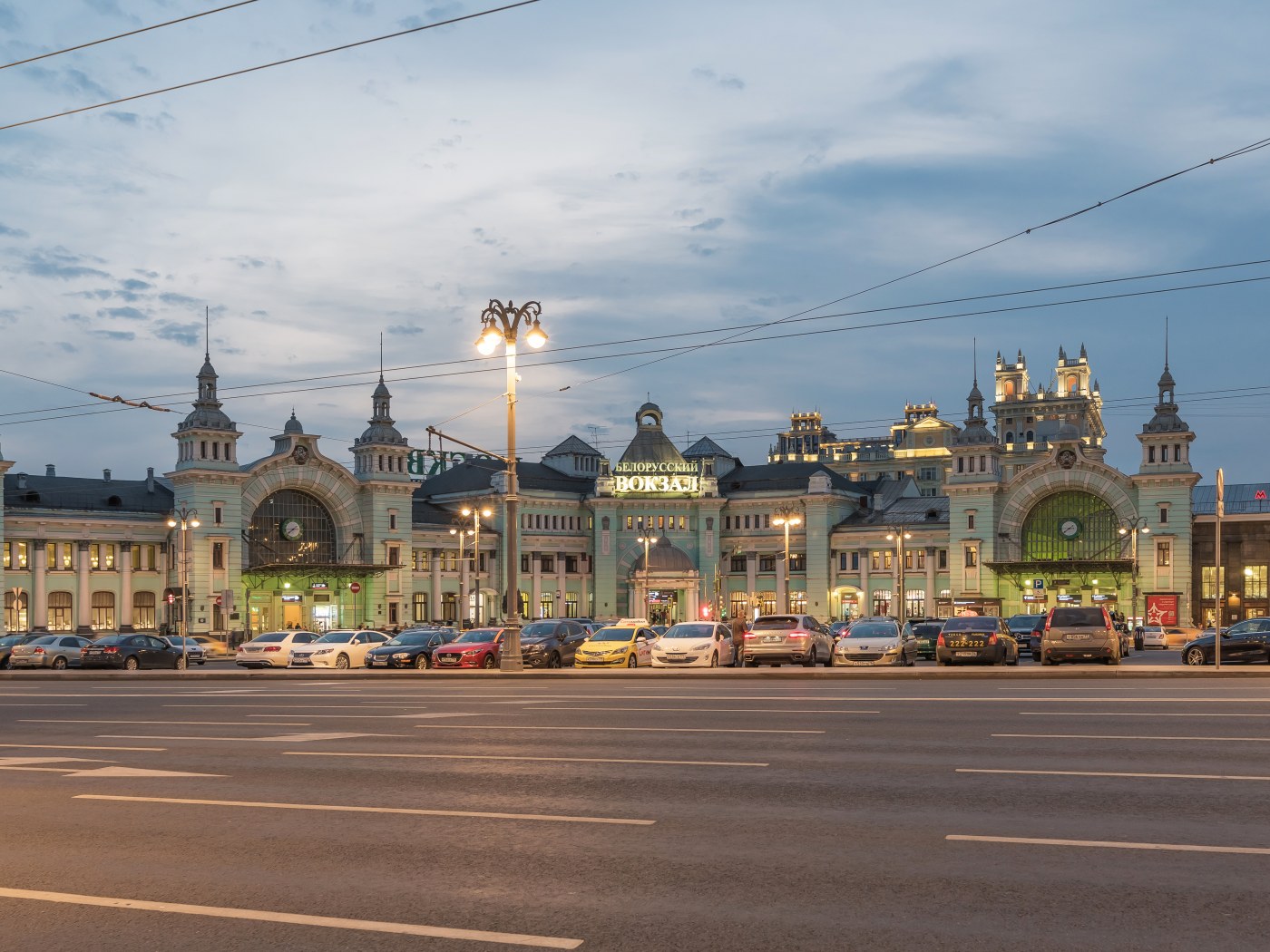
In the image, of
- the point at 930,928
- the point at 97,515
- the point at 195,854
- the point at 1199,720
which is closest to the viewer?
the point at 930,928

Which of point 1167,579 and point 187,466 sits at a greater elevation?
point 187,466

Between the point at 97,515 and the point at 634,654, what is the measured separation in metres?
58.4

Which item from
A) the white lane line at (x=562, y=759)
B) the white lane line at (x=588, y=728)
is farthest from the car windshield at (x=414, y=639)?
the white lane line at (x=562, y=759)

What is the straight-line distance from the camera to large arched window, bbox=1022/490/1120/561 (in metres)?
97.9

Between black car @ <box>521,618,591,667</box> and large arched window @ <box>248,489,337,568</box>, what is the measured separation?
51.7 metres

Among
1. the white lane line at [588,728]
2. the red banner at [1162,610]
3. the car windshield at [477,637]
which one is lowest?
the red banner at [1162,610]

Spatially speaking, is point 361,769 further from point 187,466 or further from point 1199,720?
point 187,466

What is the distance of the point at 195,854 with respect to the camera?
31.2 feet

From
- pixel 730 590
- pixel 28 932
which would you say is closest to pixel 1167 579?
pixel 730 590

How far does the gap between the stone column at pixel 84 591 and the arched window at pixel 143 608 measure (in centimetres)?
307

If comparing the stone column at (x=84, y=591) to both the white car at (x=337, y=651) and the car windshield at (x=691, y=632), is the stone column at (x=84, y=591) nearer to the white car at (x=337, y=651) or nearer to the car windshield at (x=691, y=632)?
the white car at (x=337, y=651)

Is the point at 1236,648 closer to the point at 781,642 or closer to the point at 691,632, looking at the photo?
the point at 781,642

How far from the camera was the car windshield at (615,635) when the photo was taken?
3994 centimetres

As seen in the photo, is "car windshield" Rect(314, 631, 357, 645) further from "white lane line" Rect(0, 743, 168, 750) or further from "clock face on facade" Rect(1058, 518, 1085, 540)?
"clock face on facade" Rect(1058, 518, 1085, 540)
